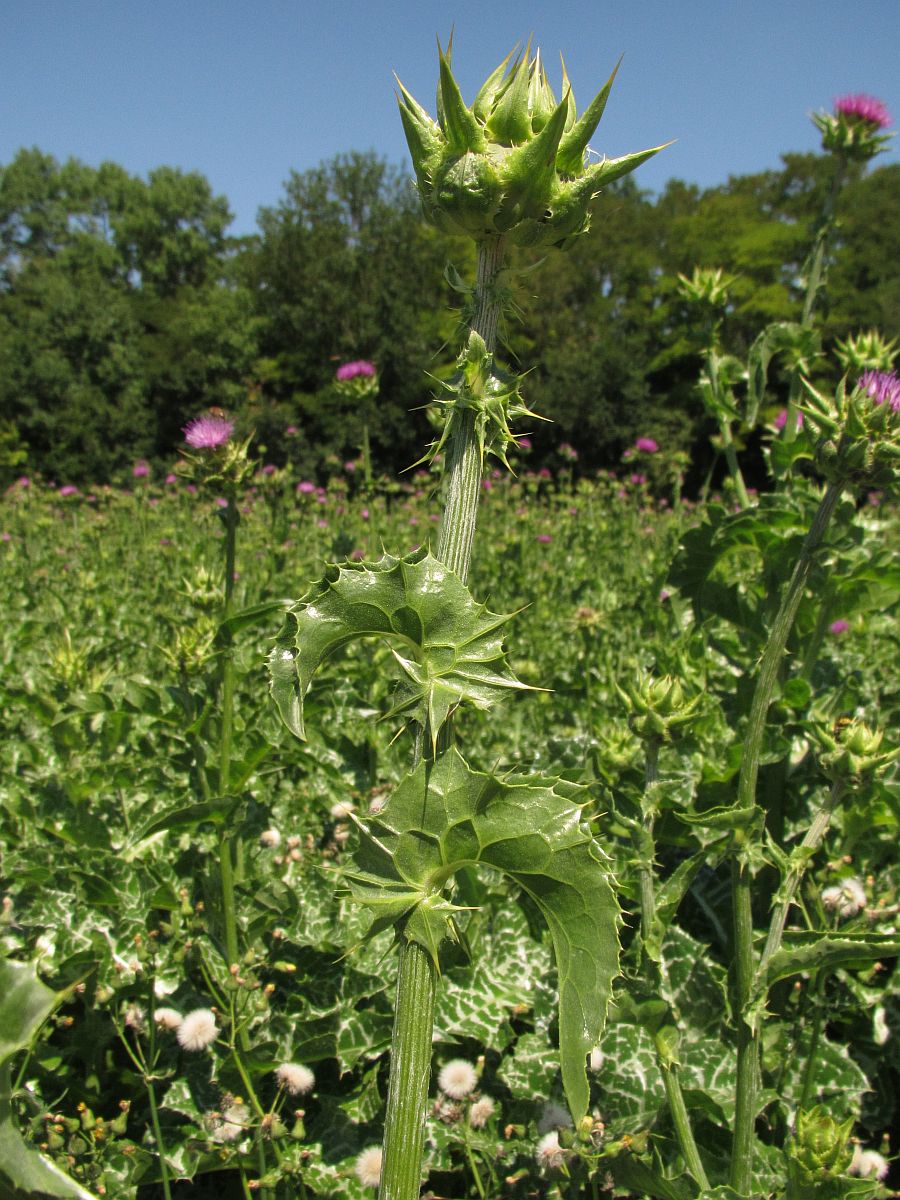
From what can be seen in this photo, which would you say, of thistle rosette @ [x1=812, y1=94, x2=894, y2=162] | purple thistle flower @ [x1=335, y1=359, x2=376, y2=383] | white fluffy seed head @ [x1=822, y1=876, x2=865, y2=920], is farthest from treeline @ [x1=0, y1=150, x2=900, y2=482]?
white fluffy seed head @ [x1=822, y1=876, x2=865, y2=920]

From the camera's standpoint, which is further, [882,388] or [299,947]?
[299,947]

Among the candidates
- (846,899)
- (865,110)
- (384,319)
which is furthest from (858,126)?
(384,319)

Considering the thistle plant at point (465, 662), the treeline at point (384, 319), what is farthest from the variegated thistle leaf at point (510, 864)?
the treeline at point (384, 319)

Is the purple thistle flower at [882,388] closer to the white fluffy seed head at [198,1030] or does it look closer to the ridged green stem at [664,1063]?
the ridged green stem at [664,1063]

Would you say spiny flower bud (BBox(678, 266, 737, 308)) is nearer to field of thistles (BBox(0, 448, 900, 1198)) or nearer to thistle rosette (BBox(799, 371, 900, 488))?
field of thistles (BBox(0, 448, 900, 1198))

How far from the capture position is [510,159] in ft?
3.36

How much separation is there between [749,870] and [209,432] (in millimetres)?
2032

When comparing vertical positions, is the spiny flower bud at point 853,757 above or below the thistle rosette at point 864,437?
below

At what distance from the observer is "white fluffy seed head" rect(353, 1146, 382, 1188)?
1835 millimetres

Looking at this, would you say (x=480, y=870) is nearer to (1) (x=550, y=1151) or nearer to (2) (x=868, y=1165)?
(1) (x=550, y=1151)

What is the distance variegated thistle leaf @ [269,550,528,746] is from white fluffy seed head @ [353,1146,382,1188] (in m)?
1.31

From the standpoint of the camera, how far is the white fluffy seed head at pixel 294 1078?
6.27 feet

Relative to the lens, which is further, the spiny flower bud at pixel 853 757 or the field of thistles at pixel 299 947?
the field of thistles at pixel 299 947

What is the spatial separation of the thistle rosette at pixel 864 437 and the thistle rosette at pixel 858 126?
2.18 m
